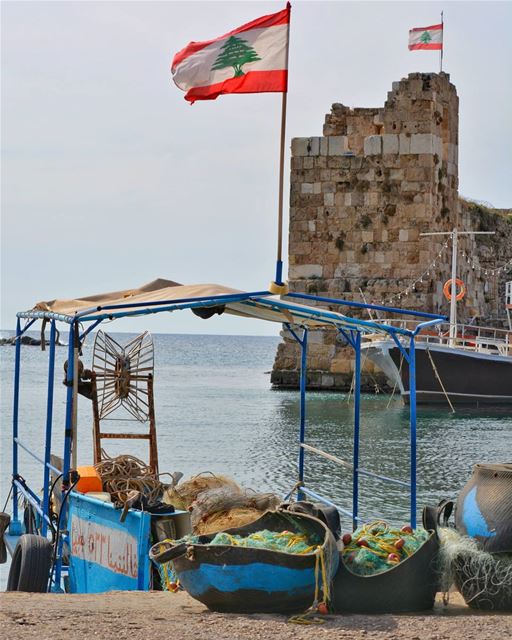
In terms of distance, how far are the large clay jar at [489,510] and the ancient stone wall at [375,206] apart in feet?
84.7

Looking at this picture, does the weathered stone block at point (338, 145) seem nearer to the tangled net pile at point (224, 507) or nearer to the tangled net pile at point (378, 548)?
the tangled net pile at point (224, 507)

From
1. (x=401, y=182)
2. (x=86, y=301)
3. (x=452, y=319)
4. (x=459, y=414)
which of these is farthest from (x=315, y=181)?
(x=86, y=301)

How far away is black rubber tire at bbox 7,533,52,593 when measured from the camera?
8.69 m

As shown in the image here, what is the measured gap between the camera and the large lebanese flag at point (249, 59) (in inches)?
362

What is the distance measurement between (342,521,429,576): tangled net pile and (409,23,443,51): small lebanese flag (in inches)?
1091

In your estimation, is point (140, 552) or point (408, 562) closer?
point (408, 562)

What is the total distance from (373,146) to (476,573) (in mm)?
27105

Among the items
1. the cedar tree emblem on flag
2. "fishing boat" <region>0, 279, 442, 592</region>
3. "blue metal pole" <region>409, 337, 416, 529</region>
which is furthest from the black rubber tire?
the cedar tree emblem on flag

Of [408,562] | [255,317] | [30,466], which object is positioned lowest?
[30,466]

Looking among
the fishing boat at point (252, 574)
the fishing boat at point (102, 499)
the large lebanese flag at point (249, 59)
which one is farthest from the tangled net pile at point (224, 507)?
the large lebanese flag at point (249, 59)

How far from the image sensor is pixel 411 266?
33.2m

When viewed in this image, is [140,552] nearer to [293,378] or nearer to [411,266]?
[411,266]

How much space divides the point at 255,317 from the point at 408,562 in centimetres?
357

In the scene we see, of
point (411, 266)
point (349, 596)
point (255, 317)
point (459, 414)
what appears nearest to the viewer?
point (349, 596)
